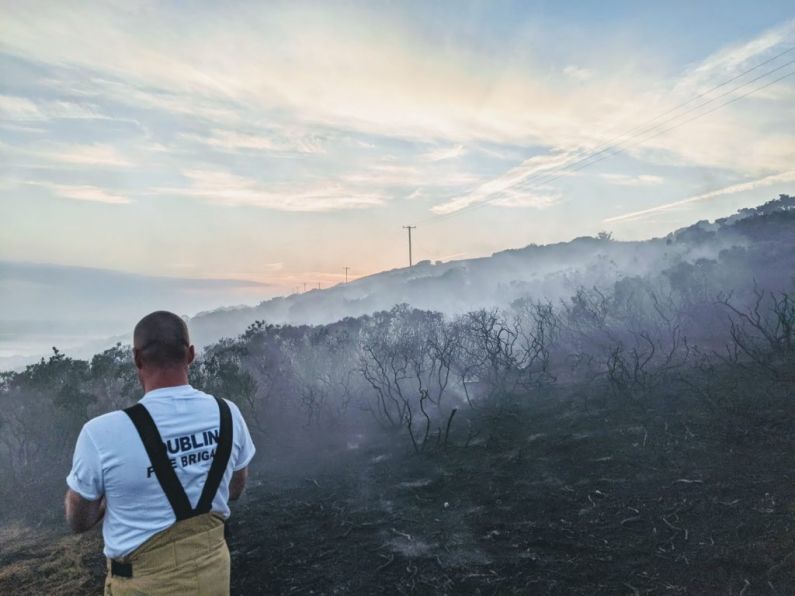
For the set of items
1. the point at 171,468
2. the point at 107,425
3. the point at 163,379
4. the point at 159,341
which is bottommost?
the point at 171,468

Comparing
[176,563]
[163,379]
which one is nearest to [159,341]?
[163,379]

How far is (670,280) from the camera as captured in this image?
79.9 ft

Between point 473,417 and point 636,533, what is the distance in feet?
28.0

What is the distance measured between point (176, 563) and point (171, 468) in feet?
1.38

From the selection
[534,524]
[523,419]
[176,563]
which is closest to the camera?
[176,563]

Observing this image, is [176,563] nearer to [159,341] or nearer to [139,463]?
[139,463]

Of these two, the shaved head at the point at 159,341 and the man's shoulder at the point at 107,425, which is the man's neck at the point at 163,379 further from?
the man's shoulder at the point at 107,425

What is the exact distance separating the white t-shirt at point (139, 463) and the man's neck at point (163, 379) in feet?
0.14

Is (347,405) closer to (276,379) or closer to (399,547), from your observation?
(276,379)

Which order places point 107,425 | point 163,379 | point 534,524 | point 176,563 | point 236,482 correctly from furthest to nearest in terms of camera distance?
point 534,524, point 236,482, point 163,379, point 176,563, point 107,425

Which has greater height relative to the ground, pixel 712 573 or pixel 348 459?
pixel 712 573

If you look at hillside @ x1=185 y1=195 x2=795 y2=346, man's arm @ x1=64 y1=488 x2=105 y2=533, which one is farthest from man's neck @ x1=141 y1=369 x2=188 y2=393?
hillside @ x1=185 y1=195 x2=795 y2=346

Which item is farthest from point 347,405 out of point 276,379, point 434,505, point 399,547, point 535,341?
point 399,547

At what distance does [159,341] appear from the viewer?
7.45 feet
